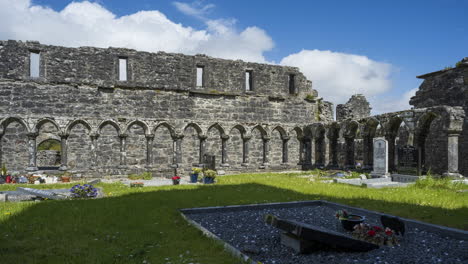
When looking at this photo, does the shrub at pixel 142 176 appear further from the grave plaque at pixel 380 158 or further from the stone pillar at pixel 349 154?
the grave plaque at pixel 380 158

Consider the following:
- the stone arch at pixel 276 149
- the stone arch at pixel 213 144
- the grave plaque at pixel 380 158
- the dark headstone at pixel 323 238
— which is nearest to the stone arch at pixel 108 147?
the stone arch at pixel 213 144

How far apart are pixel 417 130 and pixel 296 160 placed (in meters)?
9.38

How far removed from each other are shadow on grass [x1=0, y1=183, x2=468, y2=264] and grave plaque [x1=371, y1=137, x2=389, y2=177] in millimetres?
5745

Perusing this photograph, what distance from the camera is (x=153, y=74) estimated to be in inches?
732

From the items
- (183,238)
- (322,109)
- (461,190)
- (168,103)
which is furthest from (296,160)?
(183,238)

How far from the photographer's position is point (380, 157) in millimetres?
14562

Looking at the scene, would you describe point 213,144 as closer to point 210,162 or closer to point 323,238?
point 210,162

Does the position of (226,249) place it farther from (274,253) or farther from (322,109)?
(322,109)

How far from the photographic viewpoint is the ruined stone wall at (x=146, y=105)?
1608 cm

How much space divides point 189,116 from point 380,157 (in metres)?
9.50

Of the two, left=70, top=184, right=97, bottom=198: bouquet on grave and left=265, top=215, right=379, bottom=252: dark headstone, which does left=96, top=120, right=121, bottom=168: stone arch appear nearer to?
left=70, top=184, right=97, bottom=198: bouquet on grave

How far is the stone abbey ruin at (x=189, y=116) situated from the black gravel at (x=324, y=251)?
29.2 feet

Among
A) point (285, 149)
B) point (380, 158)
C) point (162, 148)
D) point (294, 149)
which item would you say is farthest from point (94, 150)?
point (380, 158)

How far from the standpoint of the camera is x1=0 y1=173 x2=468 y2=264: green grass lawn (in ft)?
15.5
